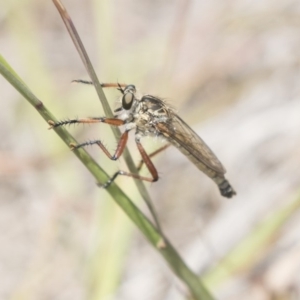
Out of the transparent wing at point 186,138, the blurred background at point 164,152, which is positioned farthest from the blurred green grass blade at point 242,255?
the blurred background at point 164,152

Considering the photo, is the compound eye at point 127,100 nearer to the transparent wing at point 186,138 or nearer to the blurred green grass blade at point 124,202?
the transparent wing at point 186,138

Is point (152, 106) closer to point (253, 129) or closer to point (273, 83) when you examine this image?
point (253, 129)

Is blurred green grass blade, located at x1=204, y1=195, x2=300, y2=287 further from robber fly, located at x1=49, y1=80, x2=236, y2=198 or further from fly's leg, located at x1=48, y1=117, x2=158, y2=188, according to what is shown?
fly's leg, located at x1=48, y1=117, x2=158, y2=188

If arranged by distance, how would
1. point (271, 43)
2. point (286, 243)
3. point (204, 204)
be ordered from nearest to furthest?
point (286, 243), point (204, 204), point (271, 43)

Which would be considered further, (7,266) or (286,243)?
(7,266)

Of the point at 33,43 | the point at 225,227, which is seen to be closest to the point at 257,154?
the point at 225,227

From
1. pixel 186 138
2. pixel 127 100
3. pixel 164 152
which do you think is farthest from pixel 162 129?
pixel 164 152
